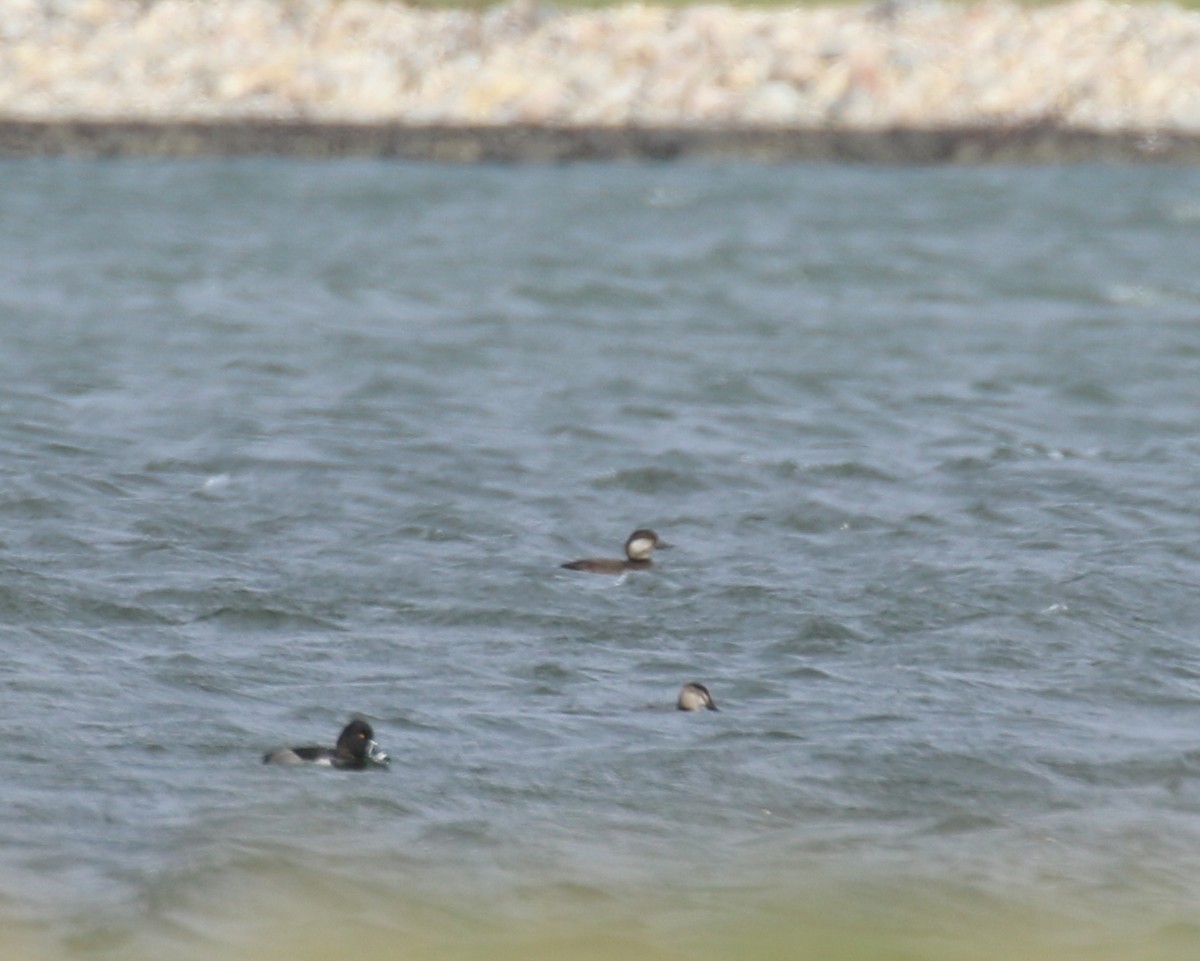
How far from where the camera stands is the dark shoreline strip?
115 ft

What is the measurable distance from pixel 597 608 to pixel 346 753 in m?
2.99

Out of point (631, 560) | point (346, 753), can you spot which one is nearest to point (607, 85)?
point (631, 560)

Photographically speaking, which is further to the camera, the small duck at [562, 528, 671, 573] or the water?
the small duck at [562, 528, 671, 573]

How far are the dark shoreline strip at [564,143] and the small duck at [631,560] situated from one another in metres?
23.3

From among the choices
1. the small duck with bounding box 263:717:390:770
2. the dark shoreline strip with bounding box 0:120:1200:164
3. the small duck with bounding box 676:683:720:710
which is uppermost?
the dark shoreline strip with bounding box 0:120:1200:164

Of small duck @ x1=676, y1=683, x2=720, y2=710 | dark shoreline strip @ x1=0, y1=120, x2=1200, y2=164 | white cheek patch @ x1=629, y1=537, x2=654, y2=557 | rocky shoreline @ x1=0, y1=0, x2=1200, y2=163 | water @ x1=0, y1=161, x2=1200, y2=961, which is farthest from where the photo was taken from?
rocky shoreline @ x1=0, y1=0, x2=1200, y2=163

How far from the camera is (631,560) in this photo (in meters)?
12.1

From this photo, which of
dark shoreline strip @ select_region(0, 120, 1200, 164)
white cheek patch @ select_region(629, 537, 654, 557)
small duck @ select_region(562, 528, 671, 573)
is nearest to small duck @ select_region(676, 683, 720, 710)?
small duck @ select_region(562, 528, 671, 573)

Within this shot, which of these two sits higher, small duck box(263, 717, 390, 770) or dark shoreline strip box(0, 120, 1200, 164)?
dark shoreline strip box(0, 120, 1200, 164)

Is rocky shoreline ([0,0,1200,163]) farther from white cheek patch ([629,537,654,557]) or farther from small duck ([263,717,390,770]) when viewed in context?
small duck ([263,717,390,770])

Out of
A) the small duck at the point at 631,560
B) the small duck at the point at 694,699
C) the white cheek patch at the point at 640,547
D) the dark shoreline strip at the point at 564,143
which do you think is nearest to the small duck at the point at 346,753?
the small duck at the point at 694,699

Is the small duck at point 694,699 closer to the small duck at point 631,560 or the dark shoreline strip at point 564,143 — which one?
the small duck at point 631,560

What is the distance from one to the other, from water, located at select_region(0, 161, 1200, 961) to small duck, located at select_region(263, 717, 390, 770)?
4.7 inches

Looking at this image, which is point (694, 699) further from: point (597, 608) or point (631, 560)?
point (631, 560)
